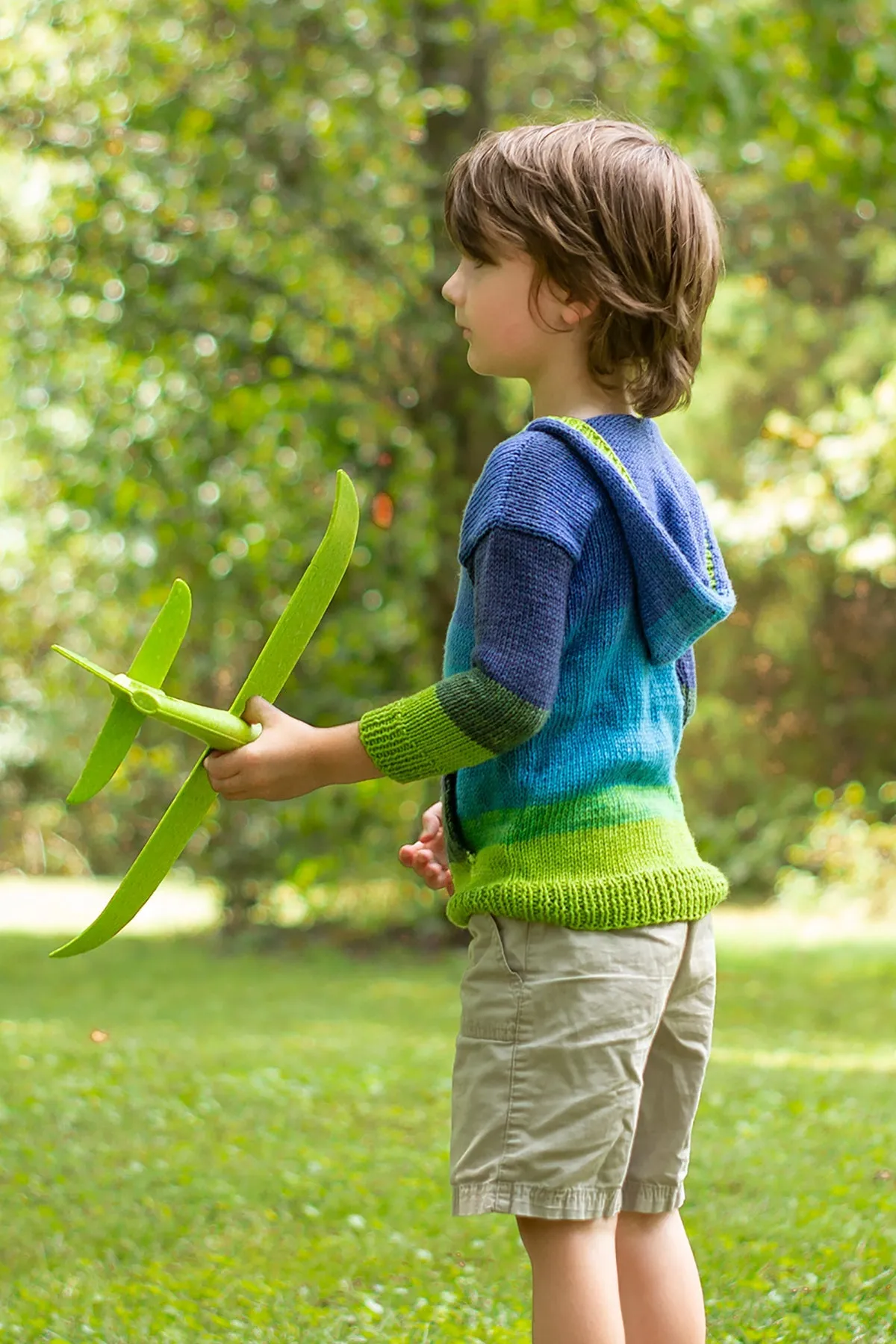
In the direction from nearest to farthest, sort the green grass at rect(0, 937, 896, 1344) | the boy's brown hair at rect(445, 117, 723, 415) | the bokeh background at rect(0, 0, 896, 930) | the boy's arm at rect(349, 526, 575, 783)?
the boy's arm at rect(349, 526, 575, 783)
the boy's brown hair at rect(445, 117, 723, 415)
the green grass at rect(0, 937, 896, 1344)
the bokeh background at rect(0, 0, 896, 930)

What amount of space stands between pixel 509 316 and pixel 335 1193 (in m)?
2.32

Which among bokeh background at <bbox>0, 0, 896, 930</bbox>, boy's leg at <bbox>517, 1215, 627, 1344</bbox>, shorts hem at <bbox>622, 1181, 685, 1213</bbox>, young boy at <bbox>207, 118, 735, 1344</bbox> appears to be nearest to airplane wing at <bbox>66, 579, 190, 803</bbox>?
young boy at <bbox>207, 118, 735, 1344</bbox>

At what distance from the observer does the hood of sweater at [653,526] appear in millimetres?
1865

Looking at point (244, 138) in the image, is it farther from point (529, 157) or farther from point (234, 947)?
point (529, 157)

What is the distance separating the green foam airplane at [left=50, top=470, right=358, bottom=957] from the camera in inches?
73.2

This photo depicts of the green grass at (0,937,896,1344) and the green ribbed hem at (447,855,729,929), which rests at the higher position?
the green ribbed hem at (447,855,729,929)

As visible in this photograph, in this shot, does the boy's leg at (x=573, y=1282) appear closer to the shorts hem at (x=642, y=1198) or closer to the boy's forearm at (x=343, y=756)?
the shorts hem at (x=642, y=1198)

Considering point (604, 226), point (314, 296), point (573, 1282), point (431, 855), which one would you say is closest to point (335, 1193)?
point (431, 855)

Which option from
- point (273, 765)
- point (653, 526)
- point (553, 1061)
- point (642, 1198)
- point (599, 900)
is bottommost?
point (642, 1198)

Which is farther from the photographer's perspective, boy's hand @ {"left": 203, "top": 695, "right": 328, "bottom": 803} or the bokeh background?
the bokeh background

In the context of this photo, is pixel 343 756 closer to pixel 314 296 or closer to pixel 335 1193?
pixel 335 1193

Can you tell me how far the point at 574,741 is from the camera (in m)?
1.89

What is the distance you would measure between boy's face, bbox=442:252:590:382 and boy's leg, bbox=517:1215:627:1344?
985mm

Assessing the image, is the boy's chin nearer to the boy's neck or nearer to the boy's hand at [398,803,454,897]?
the boy's neck
